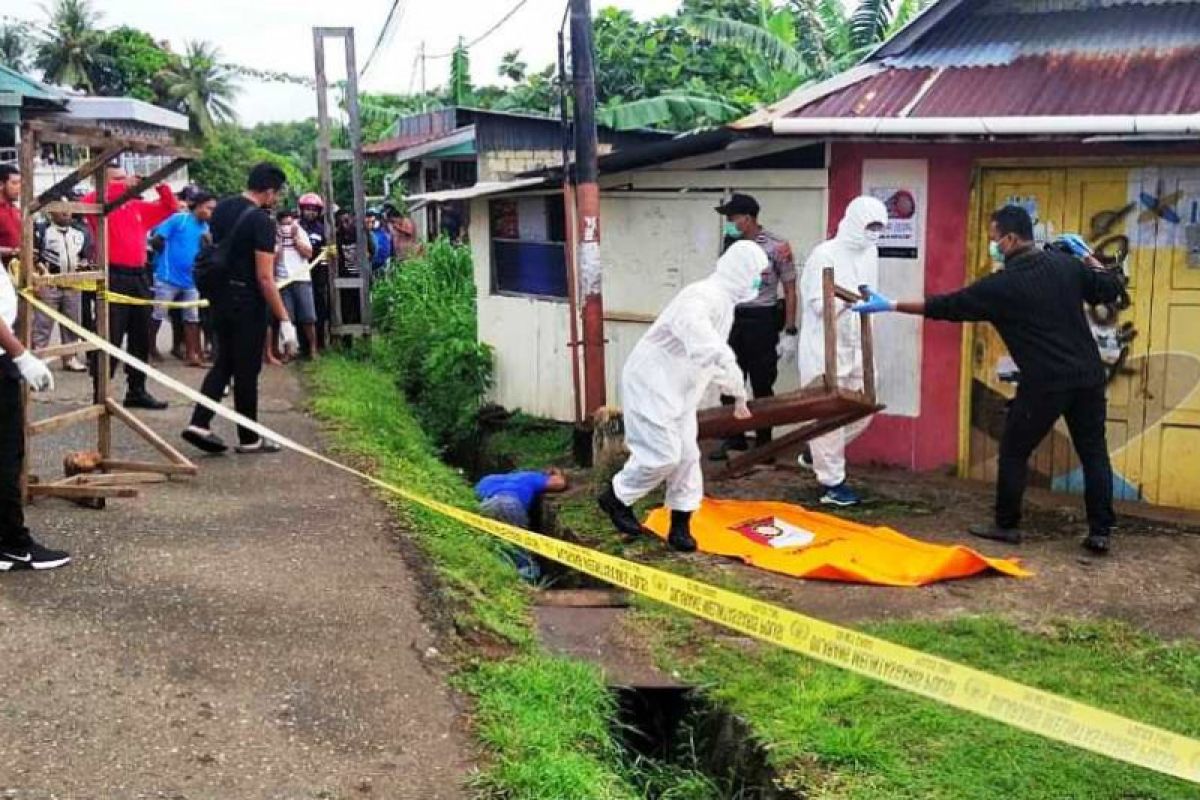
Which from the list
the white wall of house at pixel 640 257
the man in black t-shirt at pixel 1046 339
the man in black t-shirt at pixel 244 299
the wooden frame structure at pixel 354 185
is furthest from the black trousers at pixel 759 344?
the wooden frame structure at pixel 354 185

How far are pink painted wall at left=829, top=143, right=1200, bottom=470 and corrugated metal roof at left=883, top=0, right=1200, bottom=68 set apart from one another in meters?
0.79

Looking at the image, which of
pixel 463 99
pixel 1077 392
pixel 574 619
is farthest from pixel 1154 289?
pixel 463 99

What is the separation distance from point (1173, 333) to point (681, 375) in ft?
10.6

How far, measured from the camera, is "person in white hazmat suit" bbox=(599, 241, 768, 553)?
6648 millimetres

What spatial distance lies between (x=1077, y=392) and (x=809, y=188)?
8.90 ft

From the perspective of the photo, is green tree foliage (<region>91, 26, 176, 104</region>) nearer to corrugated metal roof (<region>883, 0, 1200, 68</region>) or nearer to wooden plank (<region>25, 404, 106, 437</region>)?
corrugated metal roof (<region>883, 0, 1200, 68</region>)

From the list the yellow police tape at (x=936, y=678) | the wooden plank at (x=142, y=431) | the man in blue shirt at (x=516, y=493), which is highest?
the wooden plank at (x=142, y=431)

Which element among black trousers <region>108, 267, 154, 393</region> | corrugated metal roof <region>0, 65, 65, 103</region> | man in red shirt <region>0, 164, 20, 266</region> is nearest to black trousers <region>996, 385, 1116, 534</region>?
black trousers <region>108, 267, 154, 393</region>

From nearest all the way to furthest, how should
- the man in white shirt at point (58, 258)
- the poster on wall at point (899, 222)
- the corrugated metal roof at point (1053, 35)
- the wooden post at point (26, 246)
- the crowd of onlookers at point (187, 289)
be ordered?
the crowd of onlookers at point (187, 289)
the wooden post at point (26, 246)
the corrugated metal roof at point (1053, 35)
the poster on wall at point (899, 222)
the man in white shirt at point (58, 258)

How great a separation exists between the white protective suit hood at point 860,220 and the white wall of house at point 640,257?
1.02m

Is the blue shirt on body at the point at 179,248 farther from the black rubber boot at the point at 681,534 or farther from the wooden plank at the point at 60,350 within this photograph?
the black rubber boot at the point at 681,534

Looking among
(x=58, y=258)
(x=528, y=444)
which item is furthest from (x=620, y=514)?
(x=58, y=258)

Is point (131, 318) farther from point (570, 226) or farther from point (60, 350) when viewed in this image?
point (60, 350)

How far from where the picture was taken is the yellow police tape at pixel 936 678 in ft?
11.6
